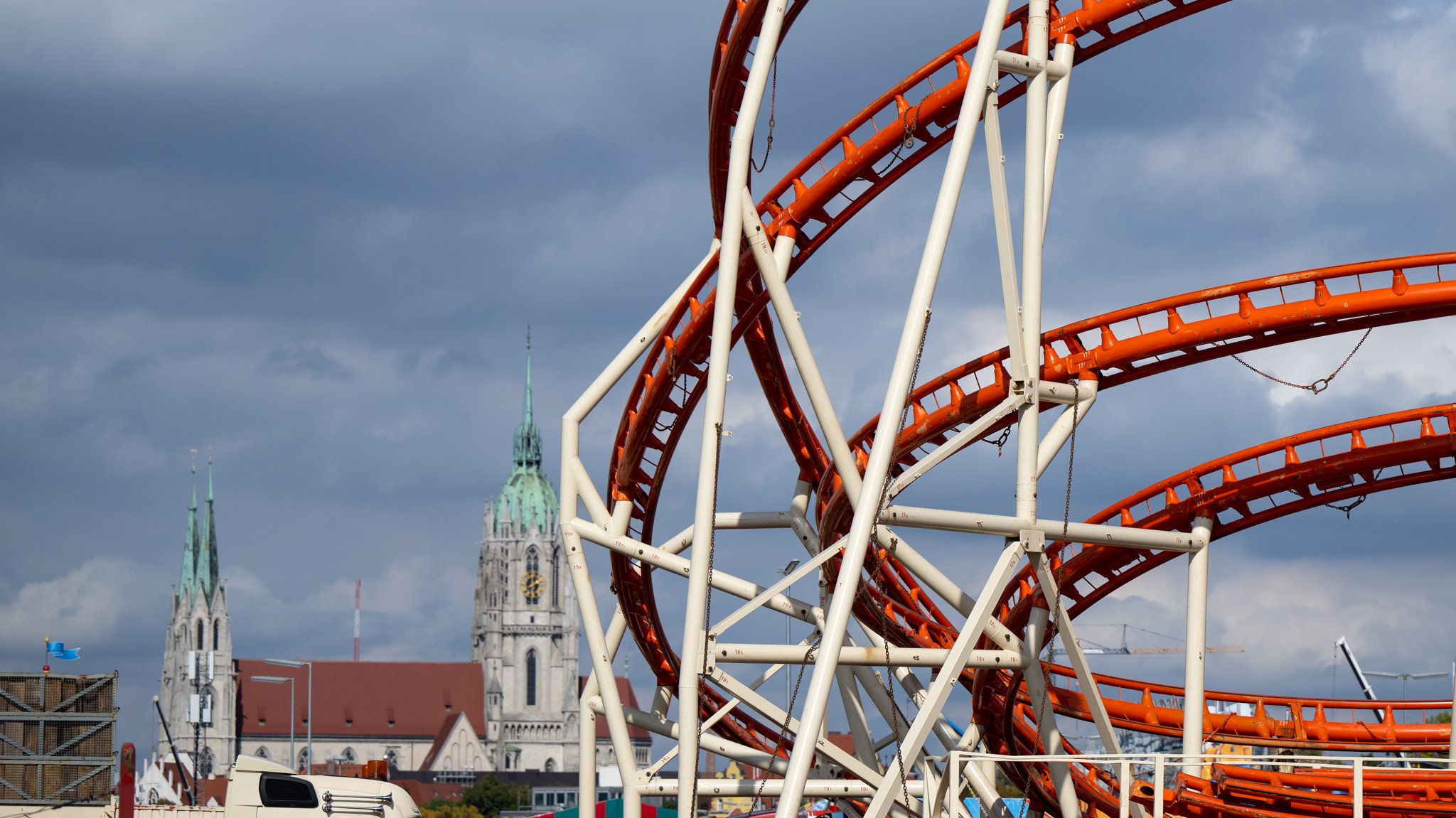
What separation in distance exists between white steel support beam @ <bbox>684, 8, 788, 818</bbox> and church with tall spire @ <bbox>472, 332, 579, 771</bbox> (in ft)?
549

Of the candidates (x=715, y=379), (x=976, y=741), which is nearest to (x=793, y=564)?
(x=976, y=741)

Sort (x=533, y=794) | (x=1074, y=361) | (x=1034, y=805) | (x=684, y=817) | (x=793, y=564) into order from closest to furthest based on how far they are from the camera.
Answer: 1. (x=684, y=817)
2. (x=1074, y=361)
3. (x=1034, y=805)
4. (x=793, y=564)
5. (x=533, y=794)

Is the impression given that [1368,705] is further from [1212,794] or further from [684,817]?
[684,817]

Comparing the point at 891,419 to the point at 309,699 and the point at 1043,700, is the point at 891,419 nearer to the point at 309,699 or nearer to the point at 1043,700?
the point at 1043,700

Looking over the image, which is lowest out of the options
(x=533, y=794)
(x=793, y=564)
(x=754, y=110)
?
(x=533, y=794)

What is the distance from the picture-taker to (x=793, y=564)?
114ft

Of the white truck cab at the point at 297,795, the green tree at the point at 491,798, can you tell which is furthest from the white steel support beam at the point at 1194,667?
the green tree at the point at 491,798

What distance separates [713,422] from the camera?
21594 millimetres

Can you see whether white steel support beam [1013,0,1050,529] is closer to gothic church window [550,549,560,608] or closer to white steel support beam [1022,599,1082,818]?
white steel support beam [1022,599,1082,818]

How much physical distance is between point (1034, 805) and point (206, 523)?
175 meters

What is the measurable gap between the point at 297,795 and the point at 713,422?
731 cm

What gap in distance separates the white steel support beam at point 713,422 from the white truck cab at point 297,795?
4.68 meters

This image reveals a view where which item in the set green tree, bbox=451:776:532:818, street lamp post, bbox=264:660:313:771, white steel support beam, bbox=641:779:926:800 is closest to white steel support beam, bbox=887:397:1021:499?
white steel support beam, bbox=641:779:926:800

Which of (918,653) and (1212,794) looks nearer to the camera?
(918,653)
